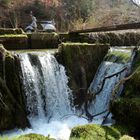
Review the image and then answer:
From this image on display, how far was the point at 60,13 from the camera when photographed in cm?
2497

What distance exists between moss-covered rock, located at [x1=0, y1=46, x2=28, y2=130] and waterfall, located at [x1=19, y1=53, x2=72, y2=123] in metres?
0.31

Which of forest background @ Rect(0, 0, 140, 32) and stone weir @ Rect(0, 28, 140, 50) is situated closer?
stone weir @ Rect(0, 28, 140, 50)

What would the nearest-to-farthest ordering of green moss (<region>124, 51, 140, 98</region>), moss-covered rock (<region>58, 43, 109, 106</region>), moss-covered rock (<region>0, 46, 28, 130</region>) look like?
green moss (<region>124, 51, 140, 98</region>) → moss-covered rock (<region>0, 46, 28, 130</region>) → moss-covered rock (<region>58, 43, 109, 106</region>)

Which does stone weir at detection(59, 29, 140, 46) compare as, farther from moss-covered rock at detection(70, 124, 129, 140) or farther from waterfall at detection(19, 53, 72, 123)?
moss-covered rock at detection(70, 124, 129, 140)

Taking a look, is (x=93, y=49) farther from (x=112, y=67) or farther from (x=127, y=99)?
(x=127, y=99)

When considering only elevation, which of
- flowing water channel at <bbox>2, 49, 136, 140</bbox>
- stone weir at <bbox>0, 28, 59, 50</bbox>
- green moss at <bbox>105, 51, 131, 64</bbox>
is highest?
stone weir at <bbox>0, 28, 59, 50</bbox>

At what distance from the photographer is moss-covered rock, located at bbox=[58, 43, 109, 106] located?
40.4 feet

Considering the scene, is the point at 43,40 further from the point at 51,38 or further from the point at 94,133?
the point at 94,133

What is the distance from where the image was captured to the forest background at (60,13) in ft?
75.2

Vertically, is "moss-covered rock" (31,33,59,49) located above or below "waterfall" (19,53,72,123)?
above

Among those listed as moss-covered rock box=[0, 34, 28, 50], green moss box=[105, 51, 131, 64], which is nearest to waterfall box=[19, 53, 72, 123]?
green moss box=[105, 51, 131, 64]

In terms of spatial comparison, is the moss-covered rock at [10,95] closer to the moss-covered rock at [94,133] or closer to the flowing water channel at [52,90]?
the flowing water channel at [52,90]

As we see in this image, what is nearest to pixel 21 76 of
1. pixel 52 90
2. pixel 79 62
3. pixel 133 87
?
pixel 52 90

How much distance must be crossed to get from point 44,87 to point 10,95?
4.12ft
